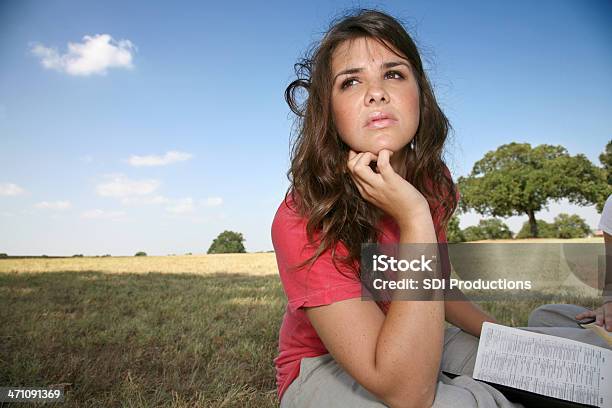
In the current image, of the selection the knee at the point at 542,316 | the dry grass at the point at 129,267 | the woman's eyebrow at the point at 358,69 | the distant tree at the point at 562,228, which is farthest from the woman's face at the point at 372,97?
the distant tree at the point at 562,228

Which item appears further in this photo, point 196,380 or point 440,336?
point 196,380

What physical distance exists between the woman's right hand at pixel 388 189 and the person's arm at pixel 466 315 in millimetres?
981

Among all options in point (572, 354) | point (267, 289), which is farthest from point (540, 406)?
point (267, 289)

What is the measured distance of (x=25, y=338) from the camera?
404 cm

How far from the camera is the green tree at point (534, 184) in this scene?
36125 millimetres

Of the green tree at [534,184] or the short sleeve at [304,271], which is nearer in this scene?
the short sleeve at [304,271]

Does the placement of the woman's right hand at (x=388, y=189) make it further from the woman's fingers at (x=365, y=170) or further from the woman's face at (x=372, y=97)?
the woman's face at (x=372, y=97)

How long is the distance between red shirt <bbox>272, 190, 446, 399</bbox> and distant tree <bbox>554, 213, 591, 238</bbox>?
119 feet

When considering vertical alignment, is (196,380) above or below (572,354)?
below

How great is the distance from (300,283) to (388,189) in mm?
486

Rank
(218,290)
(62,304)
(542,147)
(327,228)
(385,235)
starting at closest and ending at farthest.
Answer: (327,228)
(385,235)
(62,304)
(218,290)
(542,147)

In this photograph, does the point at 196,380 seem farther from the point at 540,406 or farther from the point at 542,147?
the point at 542,147

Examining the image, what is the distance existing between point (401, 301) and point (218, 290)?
18.6ft

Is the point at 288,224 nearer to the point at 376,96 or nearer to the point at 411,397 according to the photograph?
the point at 376,96
